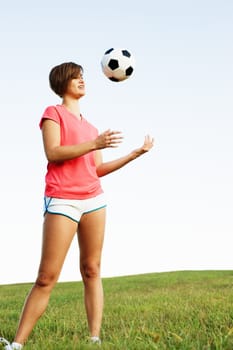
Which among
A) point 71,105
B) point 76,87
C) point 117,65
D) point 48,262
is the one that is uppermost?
point 117,65

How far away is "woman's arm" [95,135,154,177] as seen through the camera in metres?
5.62

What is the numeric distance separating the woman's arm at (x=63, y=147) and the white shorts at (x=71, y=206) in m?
0.40

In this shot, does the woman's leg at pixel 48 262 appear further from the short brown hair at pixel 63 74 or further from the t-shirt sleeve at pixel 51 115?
the short brown hair at pixel 63 74

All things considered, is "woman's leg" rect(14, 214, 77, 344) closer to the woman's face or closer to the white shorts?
the white shorts

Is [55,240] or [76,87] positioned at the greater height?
[76,87]

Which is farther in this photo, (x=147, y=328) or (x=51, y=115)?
(x=147, y=328)

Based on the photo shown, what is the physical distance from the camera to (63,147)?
5281 mm

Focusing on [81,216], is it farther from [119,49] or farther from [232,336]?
[119,49]

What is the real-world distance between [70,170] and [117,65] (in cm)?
156

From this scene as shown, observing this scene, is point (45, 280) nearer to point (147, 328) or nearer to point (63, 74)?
point (147, 328)

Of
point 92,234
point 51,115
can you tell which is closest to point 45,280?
point 92,234

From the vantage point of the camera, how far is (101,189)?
562 centimetres

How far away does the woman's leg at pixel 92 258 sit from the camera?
17.9 feet

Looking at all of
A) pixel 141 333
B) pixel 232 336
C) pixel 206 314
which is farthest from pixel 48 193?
pixel 206 314
